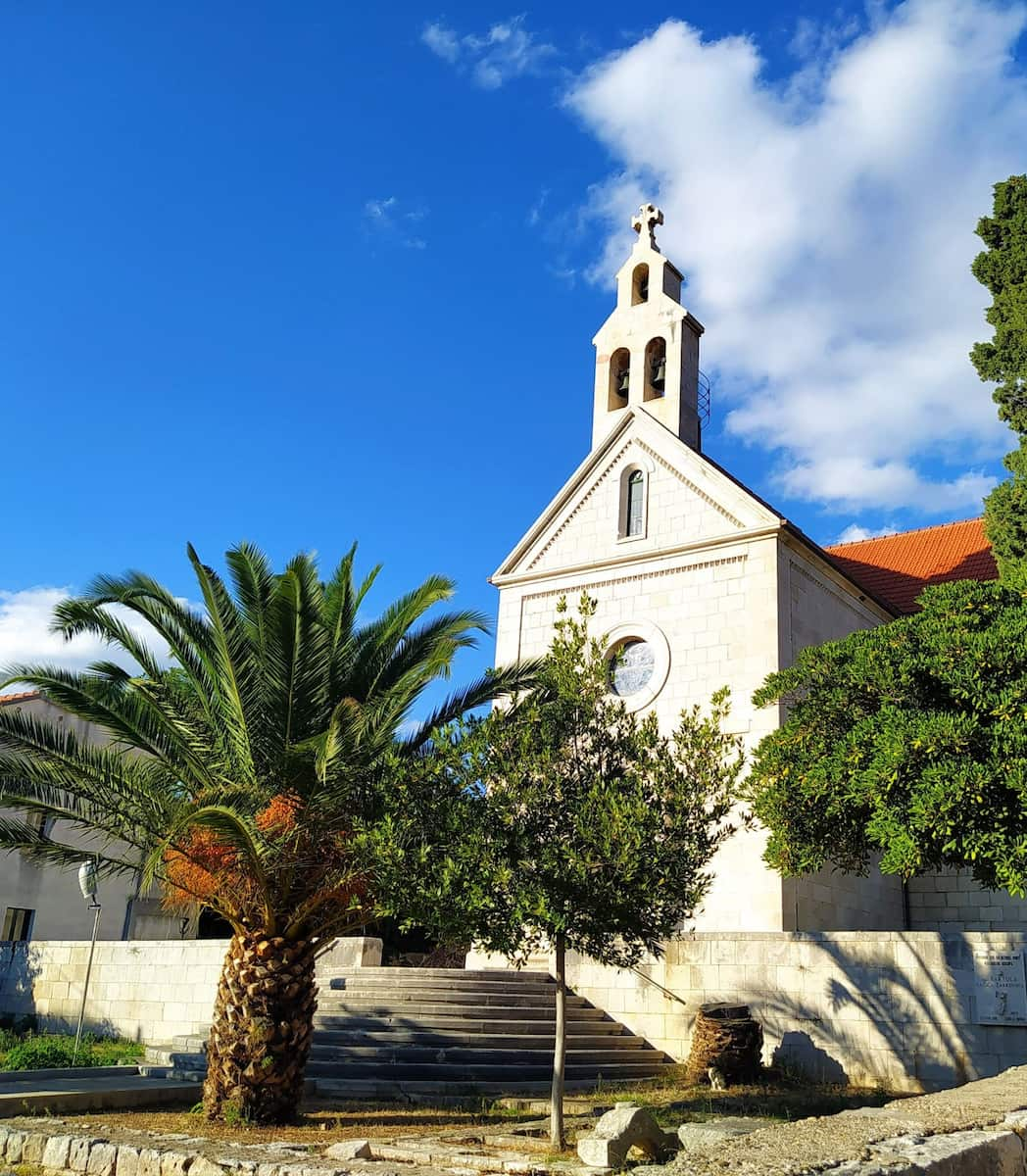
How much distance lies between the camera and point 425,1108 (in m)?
13.4

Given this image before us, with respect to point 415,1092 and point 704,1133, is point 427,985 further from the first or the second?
point 704,1133

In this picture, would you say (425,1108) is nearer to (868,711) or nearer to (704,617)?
(868,711)

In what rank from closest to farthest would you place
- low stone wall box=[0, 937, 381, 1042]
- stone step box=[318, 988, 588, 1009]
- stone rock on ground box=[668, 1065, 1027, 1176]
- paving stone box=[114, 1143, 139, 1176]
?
stone rock on ground box=[668, 1065, 1027, 1176]
paving stone box=[114, 1143, 139, 1176]
stone step box=[318, 988, 588, 1009]
low stone wall box=[0, 937, 381, 1042]

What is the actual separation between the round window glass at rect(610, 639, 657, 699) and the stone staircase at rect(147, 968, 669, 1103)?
270 inches

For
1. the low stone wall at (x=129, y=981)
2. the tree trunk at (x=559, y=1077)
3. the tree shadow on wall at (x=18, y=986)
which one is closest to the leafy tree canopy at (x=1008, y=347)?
the tree trunk at (x=559, y=1077)

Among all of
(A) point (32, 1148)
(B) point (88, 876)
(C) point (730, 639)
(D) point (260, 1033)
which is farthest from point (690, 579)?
(A) point (32, 1148)

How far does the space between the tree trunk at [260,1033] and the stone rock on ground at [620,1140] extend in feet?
12.4

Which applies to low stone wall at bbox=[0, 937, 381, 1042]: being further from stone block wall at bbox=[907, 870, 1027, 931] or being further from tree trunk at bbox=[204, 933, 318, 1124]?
stone block wall at bbox=[907, 870, 1027, 931]

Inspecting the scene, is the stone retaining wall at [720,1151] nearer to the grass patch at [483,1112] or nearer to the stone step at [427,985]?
the grass patch at [483,1112]

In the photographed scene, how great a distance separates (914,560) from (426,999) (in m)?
18.4

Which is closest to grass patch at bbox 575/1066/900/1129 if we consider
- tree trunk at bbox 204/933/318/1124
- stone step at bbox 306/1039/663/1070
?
stone step at bbox 306/1039/663/1070

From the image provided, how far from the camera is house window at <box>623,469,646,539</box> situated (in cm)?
2512

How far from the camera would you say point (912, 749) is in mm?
12914

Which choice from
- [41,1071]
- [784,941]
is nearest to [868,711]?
[784,941]
